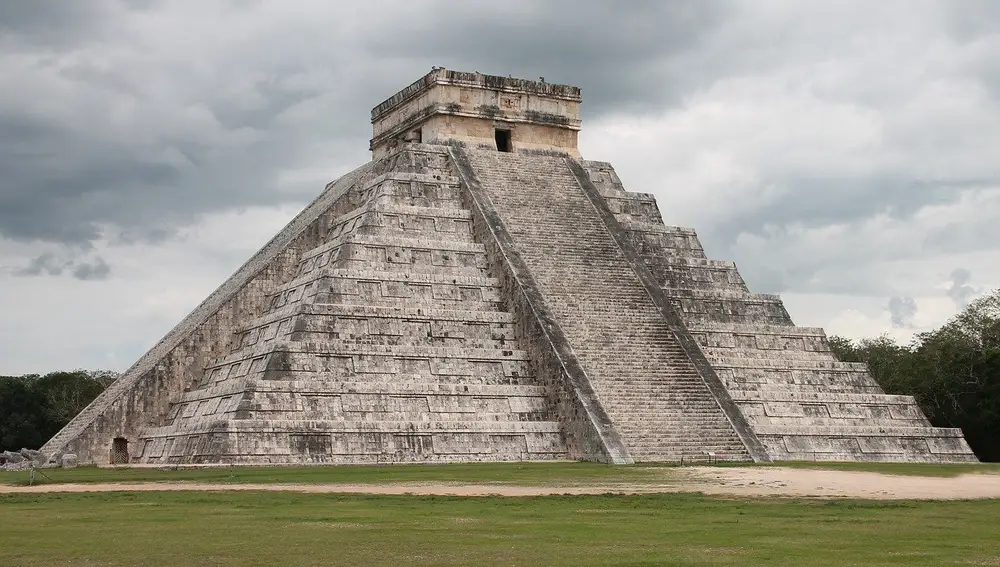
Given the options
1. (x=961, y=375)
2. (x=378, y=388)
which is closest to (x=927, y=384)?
(x=961, y=375)

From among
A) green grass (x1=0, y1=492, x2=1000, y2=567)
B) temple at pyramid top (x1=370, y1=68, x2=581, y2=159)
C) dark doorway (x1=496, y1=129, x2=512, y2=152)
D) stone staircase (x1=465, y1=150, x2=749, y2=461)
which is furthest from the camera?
dark doorway (x1=496, y1=129, x2=512, y2=152)

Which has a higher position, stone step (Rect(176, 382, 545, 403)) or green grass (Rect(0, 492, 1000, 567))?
stone step (Rect(176, 382, 545, 403))

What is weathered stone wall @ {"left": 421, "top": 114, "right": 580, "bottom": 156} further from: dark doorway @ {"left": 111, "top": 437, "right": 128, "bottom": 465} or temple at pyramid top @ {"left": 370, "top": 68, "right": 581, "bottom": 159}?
dark doorway @ {"left": 111, "top": 437, "right": 128, "bottom": 465}

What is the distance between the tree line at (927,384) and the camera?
115 feet

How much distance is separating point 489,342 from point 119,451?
8147 millimetres

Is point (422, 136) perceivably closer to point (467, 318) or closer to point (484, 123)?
point (484, 123)

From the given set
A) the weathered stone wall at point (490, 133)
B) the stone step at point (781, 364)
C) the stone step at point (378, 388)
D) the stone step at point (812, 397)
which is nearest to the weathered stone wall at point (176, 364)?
the stone step at point (378, 388)

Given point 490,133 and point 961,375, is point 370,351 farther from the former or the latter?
point 961,375

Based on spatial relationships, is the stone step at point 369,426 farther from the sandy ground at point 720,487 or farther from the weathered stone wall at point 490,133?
the weathered stone wall at point 490,133

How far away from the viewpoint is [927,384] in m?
37.3

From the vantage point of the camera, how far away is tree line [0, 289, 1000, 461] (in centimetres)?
3506

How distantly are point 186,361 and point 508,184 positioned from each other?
848cm

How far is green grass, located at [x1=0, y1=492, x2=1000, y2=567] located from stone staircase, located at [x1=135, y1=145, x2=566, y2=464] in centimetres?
742

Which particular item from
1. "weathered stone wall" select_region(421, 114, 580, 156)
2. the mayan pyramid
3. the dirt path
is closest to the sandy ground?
the dirt path
